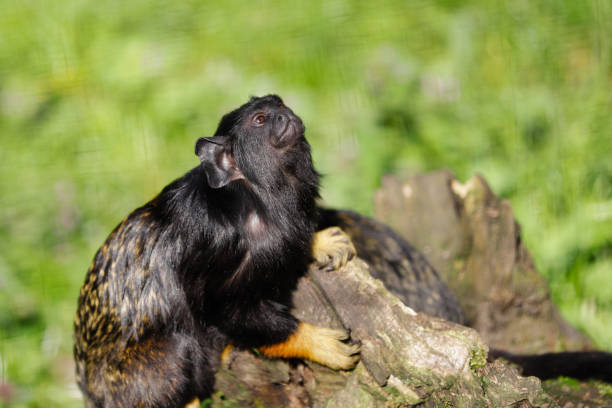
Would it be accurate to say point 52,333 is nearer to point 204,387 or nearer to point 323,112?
point 204,387

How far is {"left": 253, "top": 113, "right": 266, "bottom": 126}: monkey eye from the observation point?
9.19 feet

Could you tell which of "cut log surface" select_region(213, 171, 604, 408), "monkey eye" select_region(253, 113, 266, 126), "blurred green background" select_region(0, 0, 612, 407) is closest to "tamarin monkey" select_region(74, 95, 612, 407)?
"monkey eye" select_region(253, 113, 266, 126)

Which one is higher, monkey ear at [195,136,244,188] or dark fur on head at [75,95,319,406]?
monkey ear at [195,136,244,188]

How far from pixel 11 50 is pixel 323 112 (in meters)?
2.93

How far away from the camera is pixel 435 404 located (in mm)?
2338

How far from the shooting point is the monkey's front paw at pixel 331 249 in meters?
2.93

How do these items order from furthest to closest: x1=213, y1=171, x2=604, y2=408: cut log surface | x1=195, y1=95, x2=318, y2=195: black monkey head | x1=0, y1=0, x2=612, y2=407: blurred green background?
x1=0, y1=0, x2=612, y2=407: blurred green background < x1=195, y1=95, x2=318, y2=195: black monkey head < x1=213, y1=171, x2=604, y2=408: cut log surface

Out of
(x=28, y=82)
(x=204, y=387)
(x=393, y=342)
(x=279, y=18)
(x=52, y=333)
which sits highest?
(x=279, y=18)

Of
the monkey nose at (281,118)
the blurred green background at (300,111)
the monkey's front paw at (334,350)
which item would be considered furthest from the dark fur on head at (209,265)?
the blurred green background at (300,111)

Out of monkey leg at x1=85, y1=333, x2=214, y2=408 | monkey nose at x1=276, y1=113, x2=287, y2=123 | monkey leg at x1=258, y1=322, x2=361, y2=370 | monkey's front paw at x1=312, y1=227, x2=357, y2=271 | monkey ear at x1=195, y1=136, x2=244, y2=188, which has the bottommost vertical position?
monkey leg at x1=85, y1=333, x2=214, y2=408

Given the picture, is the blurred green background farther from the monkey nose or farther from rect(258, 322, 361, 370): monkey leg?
the monkey nose

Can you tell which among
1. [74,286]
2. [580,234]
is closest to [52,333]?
[74,286]

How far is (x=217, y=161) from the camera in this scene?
267 cm

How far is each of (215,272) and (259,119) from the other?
0.68m
